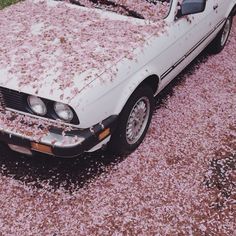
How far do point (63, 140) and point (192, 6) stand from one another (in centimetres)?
194

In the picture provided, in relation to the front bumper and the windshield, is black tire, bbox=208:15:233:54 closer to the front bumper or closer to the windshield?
the windshield

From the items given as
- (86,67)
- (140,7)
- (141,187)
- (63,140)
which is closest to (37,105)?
(63,140)

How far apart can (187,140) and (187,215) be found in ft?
3.62

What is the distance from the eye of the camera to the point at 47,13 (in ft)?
13.8

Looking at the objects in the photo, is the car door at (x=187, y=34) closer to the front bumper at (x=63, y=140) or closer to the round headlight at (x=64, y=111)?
the front bumper at (x=63, y=140)

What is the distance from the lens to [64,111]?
3.25 m

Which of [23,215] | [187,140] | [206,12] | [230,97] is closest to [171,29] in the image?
[206,12]

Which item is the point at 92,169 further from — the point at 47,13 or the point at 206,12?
the point at 206,12

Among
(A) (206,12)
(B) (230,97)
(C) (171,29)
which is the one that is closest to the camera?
(C) (171,29)

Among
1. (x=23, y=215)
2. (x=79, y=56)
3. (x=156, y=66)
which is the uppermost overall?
(x=79, y=56)

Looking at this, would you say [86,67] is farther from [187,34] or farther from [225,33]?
[225,33]

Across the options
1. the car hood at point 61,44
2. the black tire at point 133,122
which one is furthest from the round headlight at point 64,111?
the black tire at point 133,122

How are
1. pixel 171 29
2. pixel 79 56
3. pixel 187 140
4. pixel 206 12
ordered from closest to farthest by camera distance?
pixel 79 56 < pixel 171 29 < pixel 187 140 < pixel 206 12

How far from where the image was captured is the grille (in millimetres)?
3313
